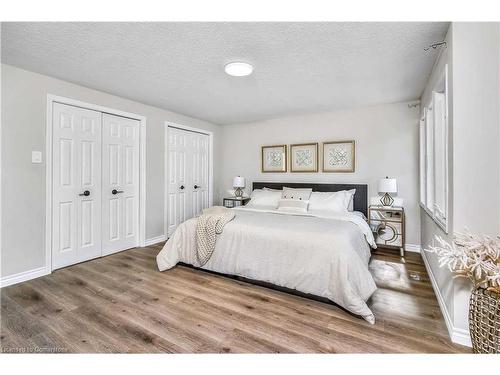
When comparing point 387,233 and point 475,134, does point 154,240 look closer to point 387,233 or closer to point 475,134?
point 387,233

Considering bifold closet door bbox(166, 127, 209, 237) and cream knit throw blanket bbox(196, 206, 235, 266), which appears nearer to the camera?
cream knit throw blanket bbox(196, 206, 235, 266)

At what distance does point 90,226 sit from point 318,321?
3.02 metres

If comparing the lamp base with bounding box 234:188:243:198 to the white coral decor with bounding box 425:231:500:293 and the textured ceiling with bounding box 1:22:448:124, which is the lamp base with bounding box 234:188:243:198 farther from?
the white coral decor with bounding box 425:231:500:293

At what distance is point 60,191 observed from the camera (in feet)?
9.53

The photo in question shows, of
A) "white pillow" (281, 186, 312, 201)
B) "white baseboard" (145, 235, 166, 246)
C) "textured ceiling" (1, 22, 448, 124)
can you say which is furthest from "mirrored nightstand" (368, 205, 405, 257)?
"white baseboard" (145, 235, 166, 246)

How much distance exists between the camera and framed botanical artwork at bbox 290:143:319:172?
4.34 meters

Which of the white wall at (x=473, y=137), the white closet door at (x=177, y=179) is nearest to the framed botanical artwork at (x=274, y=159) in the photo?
the white closet door at (x=177, y=179)

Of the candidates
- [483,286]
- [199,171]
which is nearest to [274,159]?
[199,171]

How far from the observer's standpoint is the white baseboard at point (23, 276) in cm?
246

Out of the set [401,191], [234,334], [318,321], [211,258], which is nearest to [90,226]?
[211,258]

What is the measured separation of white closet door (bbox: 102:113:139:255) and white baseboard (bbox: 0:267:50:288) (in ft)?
2.38

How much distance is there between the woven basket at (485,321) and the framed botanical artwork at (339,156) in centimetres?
283

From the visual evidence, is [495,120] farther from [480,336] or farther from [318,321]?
[318,321]

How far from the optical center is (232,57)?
7.45 ft
